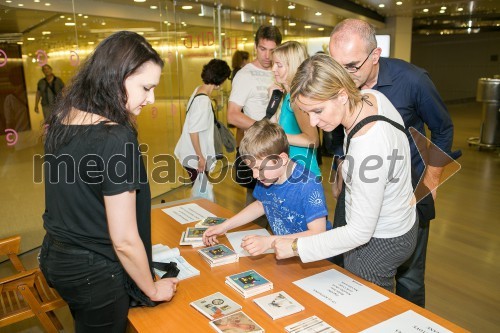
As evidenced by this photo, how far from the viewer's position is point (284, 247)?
1508 mm

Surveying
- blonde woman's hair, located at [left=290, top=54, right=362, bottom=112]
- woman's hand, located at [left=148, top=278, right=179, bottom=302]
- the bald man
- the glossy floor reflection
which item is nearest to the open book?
woman's hand, located at [left=148, top=278, right=179, bottom=302]

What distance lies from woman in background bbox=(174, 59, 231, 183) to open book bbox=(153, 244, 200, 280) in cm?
153

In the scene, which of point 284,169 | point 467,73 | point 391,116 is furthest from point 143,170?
point 467,73

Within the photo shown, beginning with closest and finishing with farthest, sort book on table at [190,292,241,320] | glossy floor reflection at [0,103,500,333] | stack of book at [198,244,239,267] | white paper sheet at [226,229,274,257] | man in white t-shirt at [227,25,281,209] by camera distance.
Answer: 1. book on table at [190,292,241,320]
2. stack of book at [198,244,239,267]
3. white paper sheet at [226,229,274,257]
4. glossy floor reflection at [0,103,500,333]
5. man in white t-shirt at [227,25,281,209]

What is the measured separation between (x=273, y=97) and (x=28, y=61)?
7.95 feet

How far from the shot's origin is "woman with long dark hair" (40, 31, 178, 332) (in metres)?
1.15

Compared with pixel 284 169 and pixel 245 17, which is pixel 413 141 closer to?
pixel 284 169

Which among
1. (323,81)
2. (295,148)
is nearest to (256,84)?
(295,148)

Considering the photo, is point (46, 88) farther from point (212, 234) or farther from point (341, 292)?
point (341, 292)

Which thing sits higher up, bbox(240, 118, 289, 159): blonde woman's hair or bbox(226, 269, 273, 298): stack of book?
bbox(240, 118, 289, 159): blonde woman's hair

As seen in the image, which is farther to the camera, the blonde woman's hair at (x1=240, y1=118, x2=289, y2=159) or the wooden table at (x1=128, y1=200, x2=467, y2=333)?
the blonde woman's hair at (x1=240, y1=118, x2=289, y2=159)

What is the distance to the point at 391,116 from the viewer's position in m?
1.44

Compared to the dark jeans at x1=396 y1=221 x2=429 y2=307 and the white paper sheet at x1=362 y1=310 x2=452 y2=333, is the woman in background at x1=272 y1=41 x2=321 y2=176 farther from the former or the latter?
the white paper sheet at x1=362 y1=310 x2=452 y2=333

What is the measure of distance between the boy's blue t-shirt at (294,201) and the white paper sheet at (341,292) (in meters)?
0.26
